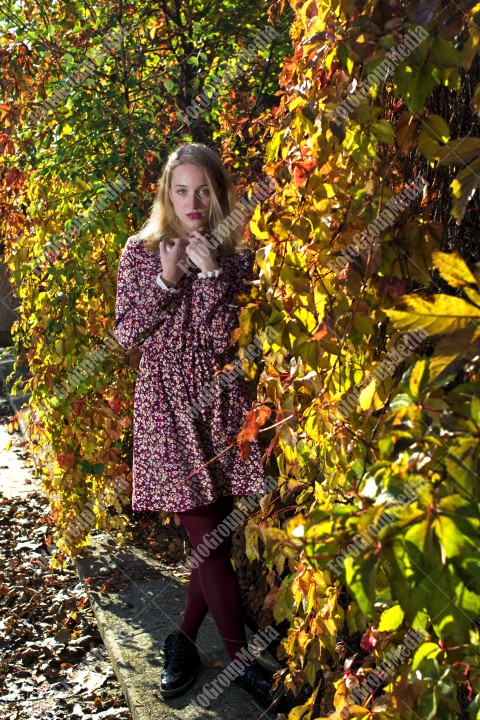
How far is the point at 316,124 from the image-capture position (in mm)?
1985

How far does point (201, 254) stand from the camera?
2969mm

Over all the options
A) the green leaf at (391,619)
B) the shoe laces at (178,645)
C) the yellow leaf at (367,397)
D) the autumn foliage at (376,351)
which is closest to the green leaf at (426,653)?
the autumn foliage at (376,351)

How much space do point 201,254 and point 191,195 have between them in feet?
0.94

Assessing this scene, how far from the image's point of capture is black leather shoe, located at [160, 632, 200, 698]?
10.2 ft

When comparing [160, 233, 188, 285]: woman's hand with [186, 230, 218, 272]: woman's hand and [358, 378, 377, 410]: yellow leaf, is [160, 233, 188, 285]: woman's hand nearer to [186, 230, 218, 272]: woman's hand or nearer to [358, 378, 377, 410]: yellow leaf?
[186, 230, 218, 272]: woman's hand

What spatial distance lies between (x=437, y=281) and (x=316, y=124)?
45cm

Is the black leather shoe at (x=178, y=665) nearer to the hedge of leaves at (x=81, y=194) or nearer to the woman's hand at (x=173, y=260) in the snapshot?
the hedge of leaves at (x=81, y=194)

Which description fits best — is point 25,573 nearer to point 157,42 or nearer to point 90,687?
point 90,687

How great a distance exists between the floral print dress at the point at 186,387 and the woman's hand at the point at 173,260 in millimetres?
55

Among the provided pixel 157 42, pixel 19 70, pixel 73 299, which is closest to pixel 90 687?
pixel 73 299

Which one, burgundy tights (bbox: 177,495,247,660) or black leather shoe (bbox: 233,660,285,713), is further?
burgundy tights (bbox: 177,495,247,660)

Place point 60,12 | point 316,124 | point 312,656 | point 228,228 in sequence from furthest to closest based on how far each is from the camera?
1. point 60,12
2. point 228,228
3. point 312,656
4. point 316,124

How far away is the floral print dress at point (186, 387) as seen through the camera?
303cm

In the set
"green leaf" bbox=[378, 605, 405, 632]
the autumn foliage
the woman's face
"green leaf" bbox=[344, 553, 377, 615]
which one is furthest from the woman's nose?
"green leaf" bbox=[344, 553, 377, 615]
